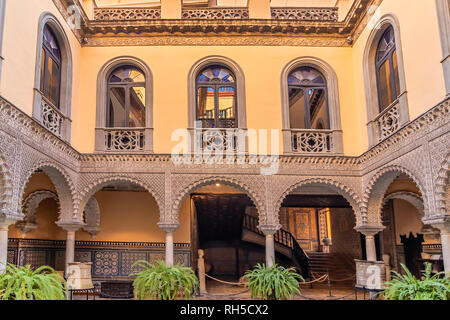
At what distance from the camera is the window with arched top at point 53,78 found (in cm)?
746

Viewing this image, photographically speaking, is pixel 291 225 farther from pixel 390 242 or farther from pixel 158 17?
pixel 158 17

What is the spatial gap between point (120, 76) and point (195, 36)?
79.1 inches

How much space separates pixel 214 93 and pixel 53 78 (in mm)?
3519

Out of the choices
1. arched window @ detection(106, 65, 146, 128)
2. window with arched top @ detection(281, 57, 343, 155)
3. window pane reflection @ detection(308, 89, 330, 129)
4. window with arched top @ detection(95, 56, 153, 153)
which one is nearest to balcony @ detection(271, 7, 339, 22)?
window with arched top @ detection(281, 57, 343, 155)

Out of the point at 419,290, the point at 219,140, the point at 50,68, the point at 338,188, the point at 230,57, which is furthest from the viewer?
the point at 230,57

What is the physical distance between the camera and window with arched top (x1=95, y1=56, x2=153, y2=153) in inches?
367

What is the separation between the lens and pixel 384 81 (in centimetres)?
878

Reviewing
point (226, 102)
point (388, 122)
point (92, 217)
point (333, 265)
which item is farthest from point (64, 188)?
point (333, 265)

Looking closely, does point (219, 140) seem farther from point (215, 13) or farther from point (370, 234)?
point (370, 234)

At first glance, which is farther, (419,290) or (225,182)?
(225,182)

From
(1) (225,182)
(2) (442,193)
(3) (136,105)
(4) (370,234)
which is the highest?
(3) (136,105)

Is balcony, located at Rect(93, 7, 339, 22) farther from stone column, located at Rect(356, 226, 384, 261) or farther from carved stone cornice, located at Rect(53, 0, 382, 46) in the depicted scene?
stone column, located at Rect(356, 226, 384, 261)

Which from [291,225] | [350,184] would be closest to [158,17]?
[350,184]

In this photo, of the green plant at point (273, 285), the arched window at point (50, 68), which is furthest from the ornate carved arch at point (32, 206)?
the green plant at point (273, 285)
